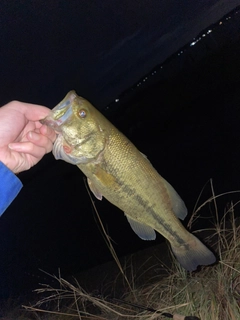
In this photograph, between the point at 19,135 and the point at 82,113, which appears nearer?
the point at 82,113

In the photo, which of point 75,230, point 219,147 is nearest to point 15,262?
point 75,230

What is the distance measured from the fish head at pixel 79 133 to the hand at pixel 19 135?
0.30 meters

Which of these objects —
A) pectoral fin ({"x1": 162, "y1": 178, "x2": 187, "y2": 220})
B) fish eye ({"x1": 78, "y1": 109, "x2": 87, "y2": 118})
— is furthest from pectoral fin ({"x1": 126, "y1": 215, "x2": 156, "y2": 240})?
fish eye ({"x1": 78, "y1": 109, "x2": 87, "y2": 118})

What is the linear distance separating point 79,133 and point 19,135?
0.75 metres

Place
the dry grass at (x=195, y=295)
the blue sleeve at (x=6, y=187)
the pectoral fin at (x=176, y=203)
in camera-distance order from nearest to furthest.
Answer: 1. the blue sleeve at (x=6, y=187)
2. the pectoral fin at (x=176, y=203)
3. the dry grass at (x=195, y=295)

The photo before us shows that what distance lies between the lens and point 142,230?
8.70ft

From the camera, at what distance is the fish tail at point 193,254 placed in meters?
2.66

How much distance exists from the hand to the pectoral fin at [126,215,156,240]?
1016mm

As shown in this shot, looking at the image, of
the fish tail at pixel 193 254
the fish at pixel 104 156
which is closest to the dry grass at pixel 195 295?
the fish tail at pixel 193 254

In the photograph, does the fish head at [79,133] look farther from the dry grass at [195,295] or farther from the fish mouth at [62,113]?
the dry grass at [195,295]

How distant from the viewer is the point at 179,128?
53.4ft

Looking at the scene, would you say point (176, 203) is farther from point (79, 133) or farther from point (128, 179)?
point (79, 133)

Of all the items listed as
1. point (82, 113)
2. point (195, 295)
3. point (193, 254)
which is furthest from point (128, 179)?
point (195, 295)

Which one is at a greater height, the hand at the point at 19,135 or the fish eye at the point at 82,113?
the hand at the point at 19,135
